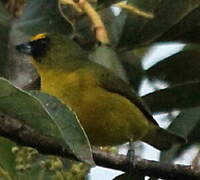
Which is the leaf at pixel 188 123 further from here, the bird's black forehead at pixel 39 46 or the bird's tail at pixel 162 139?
the bird's black forehead at pixel 39 46

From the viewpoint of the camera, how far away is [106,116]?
2.48m

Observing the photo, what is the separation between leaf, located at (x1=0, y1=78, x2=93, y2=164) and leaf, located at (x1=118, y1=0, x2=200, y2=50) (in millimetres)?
1054

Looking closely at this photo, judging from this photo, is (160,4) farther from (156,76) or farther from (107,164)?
(107,164)

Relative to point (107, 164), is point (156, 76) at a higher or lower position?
higher

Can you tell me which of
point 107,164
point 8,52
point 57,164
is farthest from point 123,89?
point 57,164

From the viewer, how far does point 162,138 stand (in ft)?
8.44

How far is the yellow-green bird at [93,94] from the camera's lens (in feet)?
7.99

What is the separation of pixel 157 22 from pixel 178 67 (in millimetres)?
183

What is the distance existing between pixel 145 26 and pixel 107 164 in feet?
2.89

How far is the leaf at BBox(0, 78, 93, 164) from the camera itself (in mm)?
1397

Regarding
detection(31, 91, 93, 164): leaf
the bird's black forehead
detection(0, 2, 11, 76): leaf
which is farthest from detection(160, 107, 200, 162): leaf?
detection(31, 91, 93, 164): leaf

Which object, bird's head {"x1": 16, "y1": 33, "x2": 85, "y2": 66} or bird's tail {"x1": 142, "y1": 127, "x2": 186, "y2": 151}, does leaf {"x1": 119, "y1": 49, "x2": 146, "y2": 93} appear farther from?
bird's head {"x1": 16, "y1": 33, "x2": 85, "y2": 66}

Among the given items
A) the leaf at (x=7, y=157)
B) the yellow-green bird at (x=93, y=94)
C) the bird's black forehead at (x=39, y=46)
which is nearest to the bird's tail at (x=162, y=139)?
the yellow-green bird at (x=93, y=94)

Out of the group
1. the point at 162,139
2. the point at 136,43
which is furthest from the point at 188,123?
the point at 136,43
